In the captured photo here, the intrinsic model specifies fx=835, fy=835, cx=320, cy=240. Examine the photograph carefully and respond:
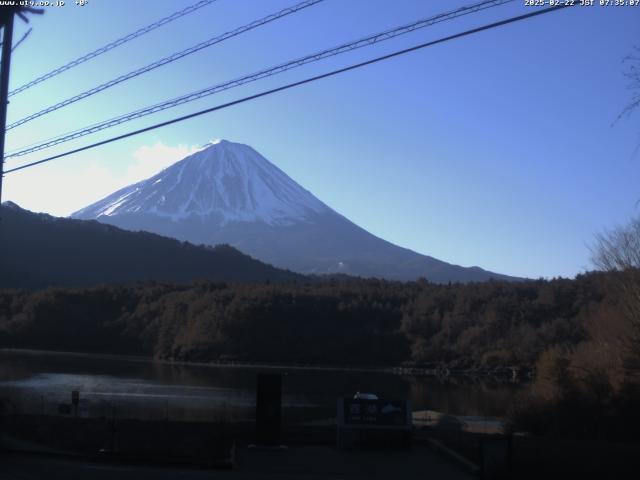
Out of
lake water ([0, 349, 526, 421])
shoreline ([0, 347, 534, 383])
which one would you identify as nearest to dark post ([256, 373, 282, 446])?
lake water ([0, 349, 526, 421])

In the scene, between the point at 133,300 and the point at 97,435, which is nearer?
the point at 97,435

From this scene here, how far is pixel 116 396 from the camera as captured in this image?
40656 mm

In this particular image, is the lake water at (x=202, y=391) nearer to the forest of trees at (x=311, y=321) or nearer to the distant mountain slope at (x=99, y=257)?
the forest of trees at (x=311, y=321)

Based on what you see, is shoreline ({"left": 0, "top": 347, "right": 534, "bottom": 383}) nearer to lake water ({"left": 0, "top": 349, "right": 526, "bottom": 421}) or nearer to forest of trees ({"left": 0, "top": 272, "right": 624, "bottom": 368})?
forest of trees ({"left": 0, "top": 272, "right": 624, "bottom": 368})

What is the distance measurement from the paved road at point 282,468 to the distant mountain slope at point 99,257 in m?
107

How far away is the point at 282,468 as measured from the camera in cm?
1595

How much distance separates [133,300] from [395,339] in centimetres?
3437

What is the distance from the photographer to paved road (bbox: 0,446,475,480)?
14.1 m

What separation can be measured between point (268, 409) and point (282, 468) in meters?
2.15

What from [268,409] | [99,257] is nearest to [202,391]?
[268,409]

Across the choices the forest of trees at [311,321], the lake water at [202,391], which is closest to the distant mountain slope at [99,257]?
the forest of trees at [311,321]

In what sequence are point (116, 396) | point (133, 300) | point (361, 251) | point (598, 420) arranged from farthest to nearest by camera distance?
point (361, 251), point (133, 300), point (116, 396), point (598, 420)

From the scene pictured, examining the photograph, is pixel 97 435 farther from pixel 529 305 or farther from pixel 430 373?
pixel 529 305

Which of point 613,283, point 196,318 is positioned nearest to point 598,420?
point 613,283
